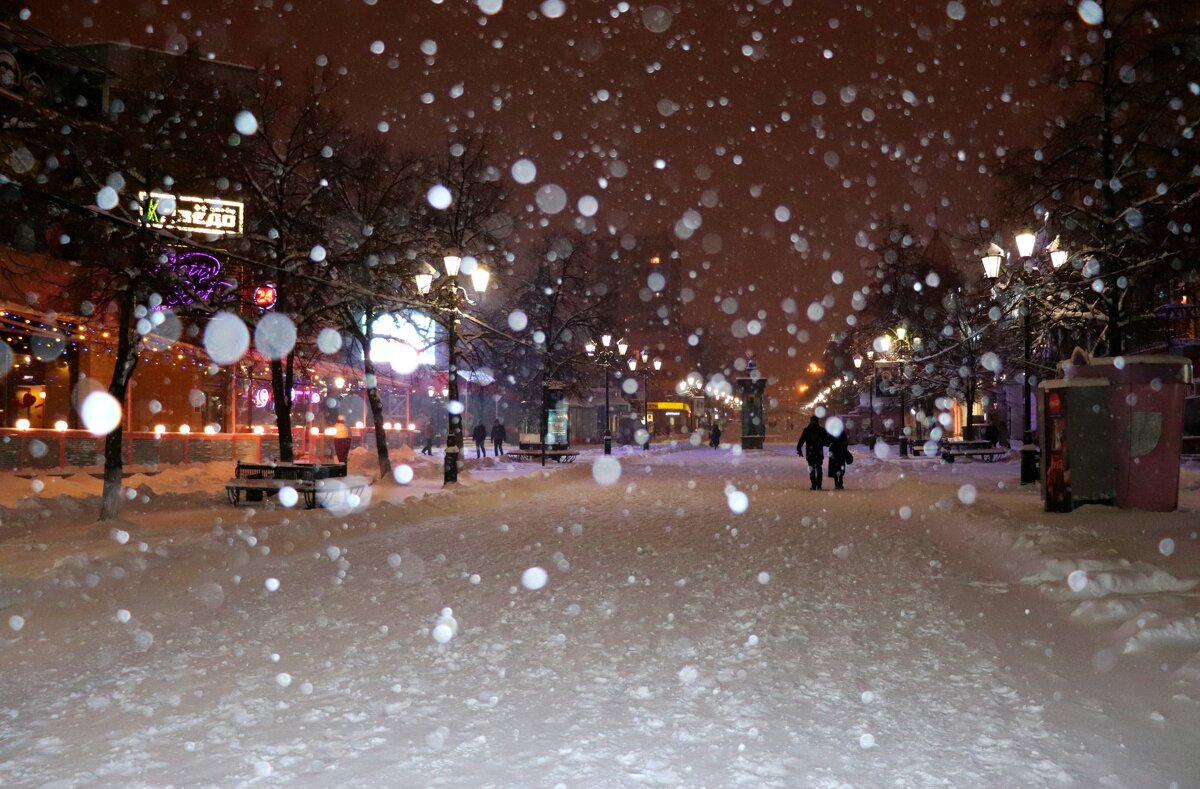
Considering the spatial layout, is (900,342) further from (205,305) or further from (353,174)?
(205,305)

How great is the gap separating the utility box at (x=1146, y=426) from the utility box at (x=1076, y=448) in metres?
0.13

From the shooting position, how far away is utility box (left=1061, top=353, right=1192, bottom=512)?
12.3 metres

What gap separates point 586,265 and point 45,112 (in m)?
29.9

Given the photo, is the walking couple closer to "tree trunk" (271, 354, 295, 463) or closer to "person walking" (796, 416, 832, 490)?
"person walking" (796, 416, 832, 490)

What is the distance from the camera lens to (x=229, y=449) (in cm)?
2458

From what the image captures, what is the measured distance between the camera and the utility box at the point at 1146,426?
40.4 ft

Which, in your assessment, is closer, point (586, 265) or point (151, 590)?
point (151, 590)

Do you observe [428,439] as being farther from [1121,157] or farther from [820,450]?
[1121,157]

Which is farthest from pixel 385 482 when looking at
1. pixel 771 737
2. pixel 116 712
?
pixel 771 737

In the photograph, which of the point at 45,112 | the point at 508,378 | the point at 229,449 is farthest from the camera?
the point at 508,378

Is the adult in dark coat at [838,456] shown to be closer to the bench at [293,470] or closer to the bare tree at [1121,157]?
the bare tree at [1121,157]

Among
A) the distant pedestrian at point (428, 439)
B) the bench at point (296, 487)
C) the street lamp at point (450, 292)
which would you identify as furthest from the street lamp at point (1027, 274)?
the distant pedestrian at point (428, 439)

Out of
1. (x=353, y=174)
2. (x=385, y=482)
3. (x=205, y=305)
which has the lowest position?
(x=385, y=482)

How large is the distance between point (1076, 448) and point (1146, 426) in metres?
0.98
